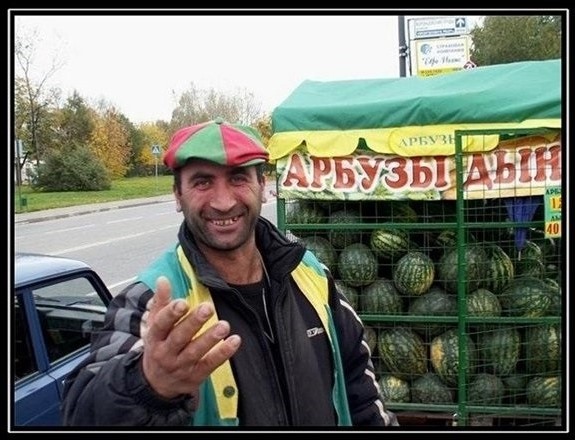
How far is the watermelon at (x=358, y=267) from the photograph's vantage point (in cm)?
469

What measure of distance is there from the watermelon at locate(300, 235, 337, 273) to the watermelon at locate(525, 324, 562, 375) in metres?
1.54

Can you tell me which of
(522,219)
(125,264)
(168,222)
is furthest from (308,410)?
(168,222)

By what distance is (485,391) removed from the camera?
14.0 feet

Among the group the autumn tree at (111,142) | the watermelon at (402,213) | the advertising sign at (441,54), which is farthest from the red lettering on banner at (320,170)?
the autumn tree at (111,142)

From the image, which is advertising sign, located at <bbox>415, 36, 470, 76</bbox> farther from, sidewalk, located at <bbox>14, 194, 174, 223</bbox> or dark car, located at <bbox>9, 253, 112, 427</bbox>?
sidewalk, located at <bbox>14, 194, 174, 223</bbox>

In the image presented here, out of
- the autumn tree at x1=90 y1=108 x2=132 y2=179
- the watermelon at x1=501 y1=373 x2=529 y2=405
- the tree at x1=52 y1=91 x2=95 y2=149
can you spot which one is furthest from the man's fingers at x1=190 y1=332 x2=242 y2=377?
the autumn tree at x1=90 y1=108 x2=132 y2=179

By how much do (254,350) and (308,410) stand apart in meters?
0.29

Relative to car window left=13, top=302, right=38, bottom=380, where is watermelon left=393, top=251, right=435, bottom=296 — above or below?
above

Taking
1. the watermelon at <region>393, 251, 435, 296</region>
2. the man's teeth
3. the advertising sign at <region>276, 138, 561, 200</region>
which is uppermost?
the advertising sign at <region>276, 138, 561, 200</region>

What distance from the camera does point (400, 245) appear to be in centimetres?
470

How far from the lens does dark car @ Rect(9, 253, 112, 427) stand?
11.3 feet

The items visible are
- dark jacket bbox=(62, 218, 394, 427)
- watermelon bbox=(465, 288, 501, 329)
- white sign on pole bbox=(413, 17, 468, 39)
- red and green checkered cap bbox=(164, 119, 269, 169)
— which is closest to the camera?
dark jacket bbox=(62, 218, 394, 427)

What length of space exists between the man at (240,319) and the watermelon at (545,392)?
7.52 feet

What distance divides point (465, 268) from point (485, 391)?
877mm
